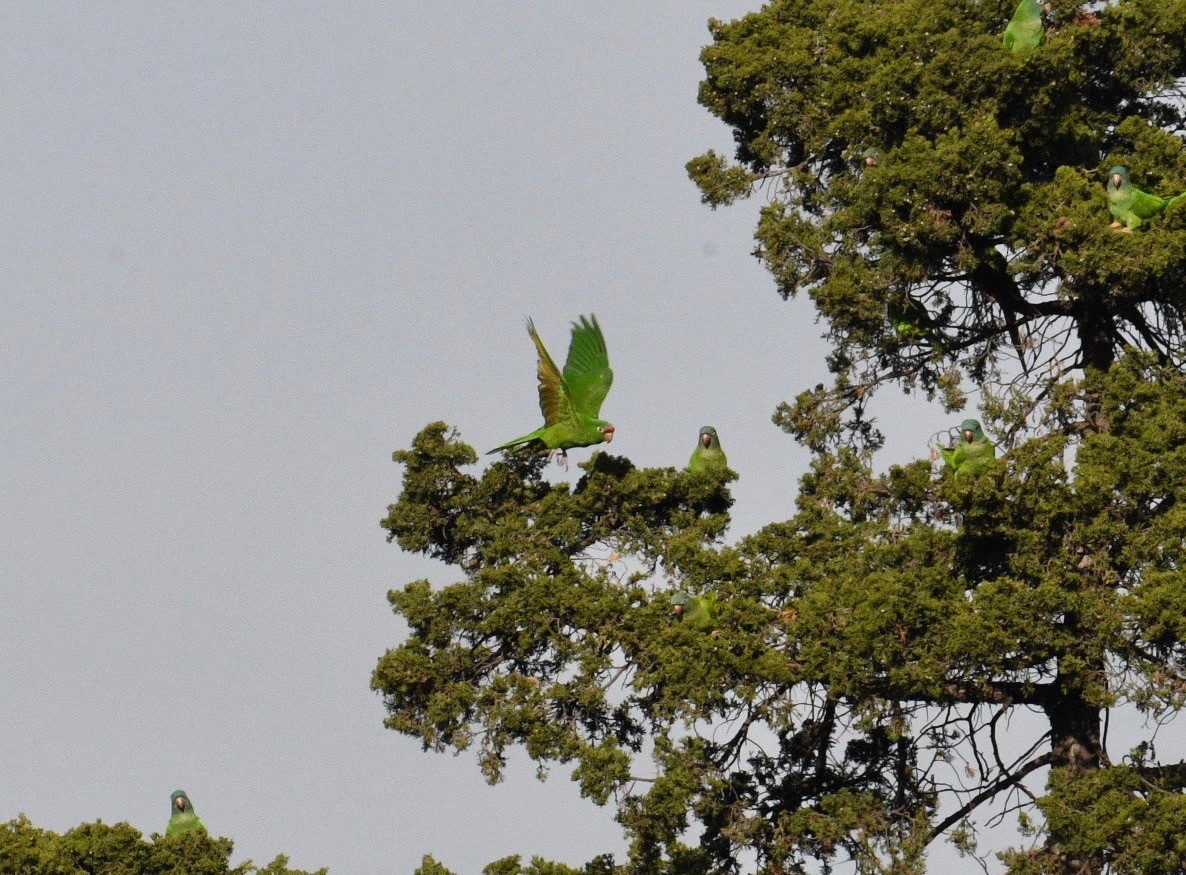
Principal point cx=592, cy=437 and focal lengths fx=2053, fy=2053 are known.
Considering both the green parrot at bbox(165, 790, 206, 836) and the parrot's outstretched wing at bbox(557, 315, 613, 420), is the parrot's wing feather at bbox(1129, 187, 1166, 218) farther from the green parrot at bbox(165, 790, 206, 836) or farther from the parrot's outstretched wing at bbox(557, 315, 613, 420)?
the green parrot at bbox(165, 790, 206, 836)

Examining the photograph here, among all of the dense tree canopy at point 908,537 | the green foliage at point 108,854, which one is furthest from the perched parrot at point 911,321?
the green foliage at point 108,854

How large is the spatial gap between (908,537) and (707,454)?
5.60 feet

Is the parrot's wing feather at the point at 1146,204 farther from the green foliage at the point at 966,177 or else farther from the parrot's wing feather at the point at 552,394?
the parrot's wing feather at the point at 552,394

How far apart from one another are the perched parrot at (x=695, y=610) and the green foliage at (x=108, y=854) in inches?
118

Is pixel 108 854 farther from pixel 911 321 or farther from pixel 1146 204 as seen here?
pixel 1146 204

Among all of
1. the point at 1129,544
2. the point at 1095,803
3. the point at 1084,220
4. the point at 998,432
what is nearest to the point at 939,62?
the point at 1084,220

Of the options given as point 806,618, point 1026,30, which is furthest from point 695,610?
point 1026,30

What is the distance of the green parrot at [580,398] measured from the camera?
14.9m

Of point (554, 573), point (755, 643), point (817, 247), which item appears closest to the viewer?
point (755, 643)

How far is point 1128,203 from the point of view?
14.3 metres

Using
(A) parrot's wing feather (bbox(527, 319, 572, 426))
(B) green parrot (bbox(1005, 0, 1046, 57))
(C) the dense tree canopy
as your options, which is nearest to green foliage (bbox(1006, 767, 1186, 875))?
(C) the dense tree canopy

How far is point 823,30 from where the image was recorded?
16469 millimetres

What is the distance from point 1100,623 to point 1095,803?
115 cm

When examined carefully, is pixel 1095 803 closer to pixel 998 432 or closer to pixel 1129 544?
pixel 1129 544
